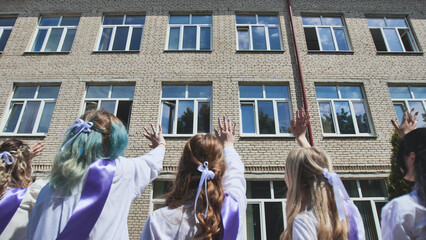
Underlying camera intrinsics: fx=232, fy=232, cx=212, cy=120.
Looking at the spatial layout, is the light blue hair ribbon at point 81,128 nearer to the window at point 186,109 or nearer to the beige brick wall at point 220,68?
the beige brick wall at point 220,68

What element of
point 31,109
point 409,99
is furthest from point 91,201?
point 409,99

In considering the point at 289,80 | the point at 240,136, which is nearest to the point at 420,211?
the point at 240,136

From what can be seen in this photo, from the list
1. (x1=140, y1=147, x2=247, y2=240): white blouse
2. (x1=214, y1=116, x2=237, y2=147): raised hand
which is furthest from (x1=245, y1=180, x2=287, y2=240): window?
(x1=140, y1=147, x2=247, y2=240): white blouse

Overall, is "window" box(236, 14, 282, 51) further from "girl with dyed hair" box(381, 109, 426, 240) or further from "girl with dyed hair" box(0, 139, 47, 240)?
"girl with dyed hair" box(0, 139, 47, 240)

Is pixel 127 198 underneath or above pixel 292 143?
underneath

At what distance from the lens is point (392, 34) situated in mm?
9211

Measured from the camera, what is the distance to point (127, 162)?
1.89 m

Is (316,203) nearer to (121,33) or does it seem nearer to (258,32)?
(258,32)

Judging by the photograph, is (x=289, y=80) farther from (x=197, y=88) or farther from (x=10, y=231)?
(x=10, y=231)

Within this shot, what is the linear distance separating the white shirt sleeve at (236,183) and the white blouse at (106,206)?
2.16 ft

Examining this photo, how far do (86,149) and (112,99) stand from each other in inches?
267

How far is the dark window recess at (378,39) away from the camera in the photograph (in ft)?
29.6

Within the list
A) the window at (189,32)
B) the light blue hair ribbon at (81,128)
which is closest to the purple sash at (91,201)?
the light blue hair ribbon at (81,128)

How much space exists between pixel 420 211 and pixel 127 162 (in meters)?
2.13
